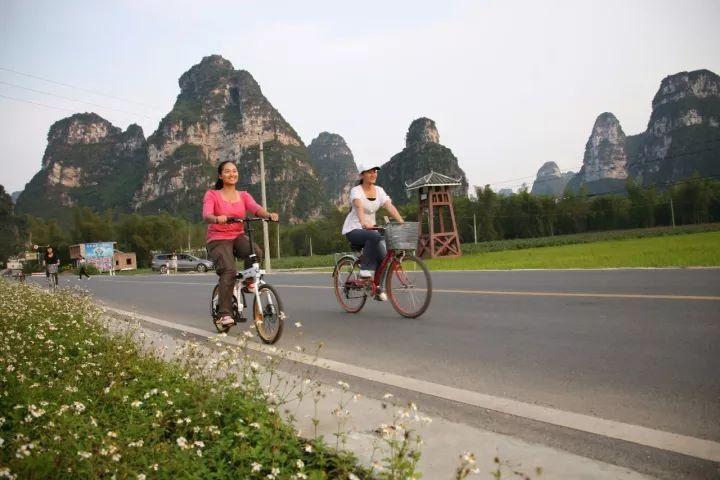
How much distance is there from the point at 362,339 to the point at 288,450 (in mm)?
3251

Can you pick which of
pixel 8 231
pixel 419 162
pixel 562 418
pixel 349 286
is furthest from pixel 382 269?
pixel 419 162

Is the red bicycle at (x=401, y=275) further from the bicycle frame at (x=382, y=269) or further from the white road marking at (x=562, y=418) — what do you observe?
the white road marking at (x=562, y=418)

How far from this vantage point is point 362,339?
5.65 m

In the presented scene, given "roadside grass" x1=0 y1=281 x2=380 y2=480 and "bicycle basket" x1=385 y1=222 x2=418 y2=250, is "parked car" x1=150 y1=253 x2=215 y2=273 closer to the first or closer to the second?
"bicycle basket" x1=385 y1=222 x2=418 y2=250

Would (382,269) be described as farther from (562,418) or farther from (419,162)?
(419,162)

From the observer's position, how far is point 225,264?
5.89 metres

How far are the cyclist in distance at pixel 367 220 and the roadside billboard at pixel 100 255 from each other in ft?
194

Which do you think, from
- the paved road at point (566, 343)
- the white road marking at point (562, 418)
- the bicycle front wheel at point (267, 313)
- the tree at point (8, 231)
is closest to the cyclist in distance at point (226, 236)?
the bicycle front wheel at point (267, 313)

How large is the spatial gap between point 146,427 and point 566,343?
3541 millimetres

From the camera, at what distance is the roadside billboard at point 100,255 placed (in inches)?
2345

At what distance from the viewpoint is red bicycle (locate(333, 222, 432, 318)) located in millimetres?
6449

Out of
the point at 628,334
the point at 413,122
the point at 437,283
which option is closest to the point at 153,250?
the point at 437,283

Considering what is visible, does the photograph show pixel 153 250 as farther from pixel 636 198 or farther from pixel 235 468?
pixel 235 468

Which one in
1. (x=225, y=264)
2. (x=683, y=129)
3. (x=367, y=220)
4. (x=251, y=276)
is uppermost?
(x=683, y=129)
